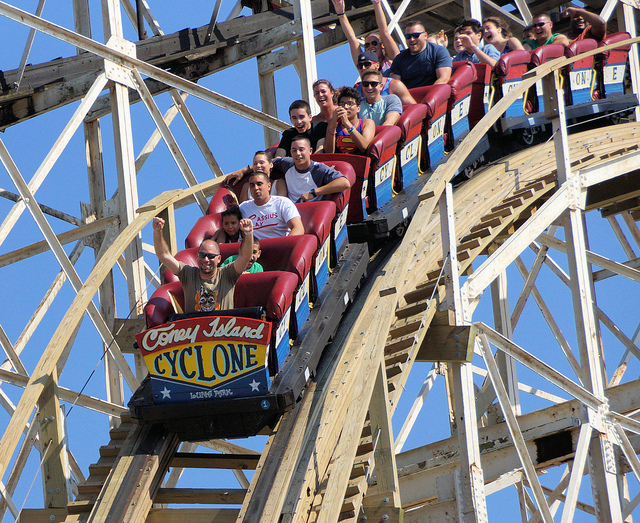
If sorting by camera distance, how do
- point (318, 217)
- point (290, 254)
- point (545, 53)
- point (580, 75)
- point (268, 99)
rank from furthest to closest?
point (268, 99) → point (580, 75) → point (545, 53) → point (318, 217) → point (290, 254)

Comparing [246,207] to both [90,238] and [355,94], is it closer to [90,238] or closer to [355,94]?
[355,94]

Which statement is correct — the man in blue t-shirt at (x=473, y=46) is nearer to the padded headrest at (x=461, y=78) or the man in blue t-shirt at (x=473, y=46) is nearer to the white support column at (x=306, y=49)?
the padded headrest at (x=461, y=78)

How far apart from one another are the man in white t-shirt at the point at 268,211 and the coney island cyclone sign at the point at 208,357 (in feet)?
4.11

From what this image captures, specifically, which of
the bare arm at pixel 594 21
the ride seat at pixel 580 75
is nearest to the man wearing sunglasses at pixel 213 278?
the ride seat at pixel 580 75

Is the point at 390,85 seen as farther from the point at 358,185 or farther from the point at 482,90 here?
the point at 358,185

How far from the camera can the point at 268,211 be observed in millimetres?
5812

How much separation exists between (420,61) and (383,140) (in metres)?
1.89

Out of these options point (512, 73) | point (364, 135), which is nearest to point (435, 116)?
point (364, 135)

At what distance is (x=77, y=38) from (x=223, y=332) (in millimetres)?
3386

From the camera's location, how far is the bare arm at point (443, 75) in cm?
778

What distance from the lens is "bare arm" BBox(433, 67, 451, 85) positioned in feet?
25.5

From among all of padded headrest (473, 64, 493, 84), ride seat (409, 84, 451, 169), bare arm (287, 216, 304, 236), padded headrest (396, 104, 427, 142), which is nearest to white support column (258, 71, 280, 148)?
ride seat (409, 84, 451, 169)

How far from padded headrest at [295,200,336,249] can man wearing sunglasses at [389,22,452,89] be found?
8.37 feet

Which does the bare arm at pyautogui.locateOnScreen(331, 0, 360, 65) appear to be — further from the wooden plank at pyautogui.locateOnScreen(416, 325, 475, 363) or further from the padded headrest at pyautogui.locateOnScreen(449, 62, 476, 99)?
the wooden plank at pyautogui.locateOnScreen(416, 325, 475, 363)
